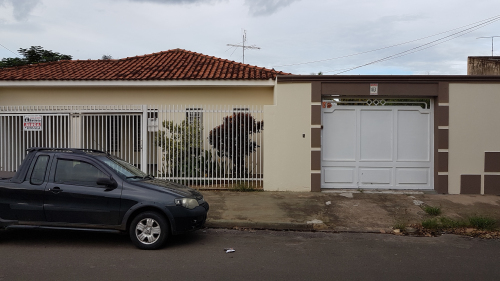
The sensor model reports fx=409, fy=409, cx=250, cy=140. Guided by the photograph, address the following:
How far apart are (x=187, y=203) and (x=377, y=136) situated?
6334 mm

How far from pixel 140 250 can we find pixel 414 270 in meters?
3.87

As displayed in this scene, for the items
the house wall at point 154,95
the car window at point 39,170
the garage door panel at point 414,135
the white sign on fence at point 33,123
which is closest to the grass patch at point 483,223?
the garage door panel at point 414,135

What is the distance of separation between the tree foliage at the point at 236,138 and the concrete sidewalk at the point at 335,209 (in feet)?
3.16

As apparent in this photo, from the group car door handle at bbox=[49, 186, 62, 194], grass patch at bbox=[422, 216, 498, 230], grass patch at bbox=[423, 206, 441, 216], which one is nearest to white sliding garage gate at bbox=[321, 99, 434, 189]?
grass patch at bbox=[423, 206, 441, 216]

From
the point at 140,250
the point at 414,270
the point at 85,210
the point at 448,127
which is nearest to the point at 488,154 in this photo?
the point at 448,127

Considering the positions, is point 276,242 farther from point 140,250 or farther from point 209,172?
point 209,172

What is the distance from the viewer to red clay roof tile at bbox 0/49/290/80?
12352 millimetres

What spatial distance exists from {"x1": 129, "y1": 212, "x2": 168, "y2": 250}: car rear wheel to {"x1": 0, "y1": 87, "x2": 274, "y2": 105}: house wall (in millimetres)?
7229

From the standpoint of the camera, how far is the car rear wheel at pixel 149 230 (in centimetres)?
607

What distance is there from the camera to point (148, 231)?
20.1ft

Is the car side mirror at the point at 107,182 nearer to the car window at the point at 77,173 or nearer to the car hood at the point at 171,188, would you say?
the car window at the point at 77,173

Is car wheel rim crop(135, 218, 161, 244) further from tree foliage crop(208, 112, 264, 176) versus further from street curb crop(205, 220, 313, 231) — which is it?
tree foliage crop(208, 112, 264, 176)

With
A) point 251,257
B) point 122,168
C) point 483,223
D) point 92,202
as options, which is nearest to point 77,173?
point 92,202

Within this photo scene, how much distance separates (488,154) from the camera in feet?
34.5
